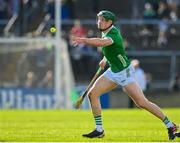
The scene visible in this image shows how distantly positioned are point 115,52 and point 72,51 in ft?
69.8

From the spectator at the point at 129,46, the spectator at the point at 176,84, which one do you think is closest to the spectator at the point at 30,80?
the spectator at the point at 129,46

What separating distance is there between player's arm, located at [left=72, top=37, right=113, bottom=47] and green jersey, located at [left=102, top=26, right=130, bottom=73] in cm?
26

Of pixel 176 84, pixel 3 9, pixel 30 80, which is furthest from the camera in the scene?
pixel 3 9

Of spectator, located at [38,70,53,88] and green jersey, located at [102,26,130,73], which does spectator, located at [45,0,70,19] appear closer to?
spectator, located at [38,70,53,88]

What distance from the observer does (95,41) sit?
1458 centimetres

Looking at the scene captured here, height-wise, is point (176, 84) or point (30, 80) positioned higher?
point (30, 80)

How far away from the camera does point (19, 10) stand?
114ft

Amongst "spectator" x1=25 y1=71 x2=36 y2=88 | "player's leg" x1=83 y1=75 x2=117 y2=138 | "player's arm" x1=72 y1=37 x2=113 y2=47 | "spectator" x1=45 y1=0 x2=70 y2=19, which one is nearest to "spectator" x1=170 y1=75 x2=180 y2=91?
"spectator" x1=45 y1=0 x2=70 y2=19

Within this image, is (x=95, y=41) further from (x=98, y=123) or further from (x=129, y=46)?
(x=129, y=46)

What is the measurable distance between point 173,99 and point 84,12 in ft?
21.8

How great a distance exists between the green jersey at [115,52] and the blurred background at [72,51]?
641 inches

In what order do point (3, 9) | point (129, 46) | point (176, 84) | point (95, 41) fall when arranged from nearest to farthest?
point (95, 41)
point (176, 84)
point (129, 46)
point (3, 9)

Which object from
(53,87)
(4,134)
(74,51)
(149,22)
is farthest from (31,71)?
(4,134)

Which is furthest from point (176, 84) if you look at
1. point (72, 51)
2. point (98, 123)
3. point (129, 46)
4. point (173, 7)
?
point (98, 123)
